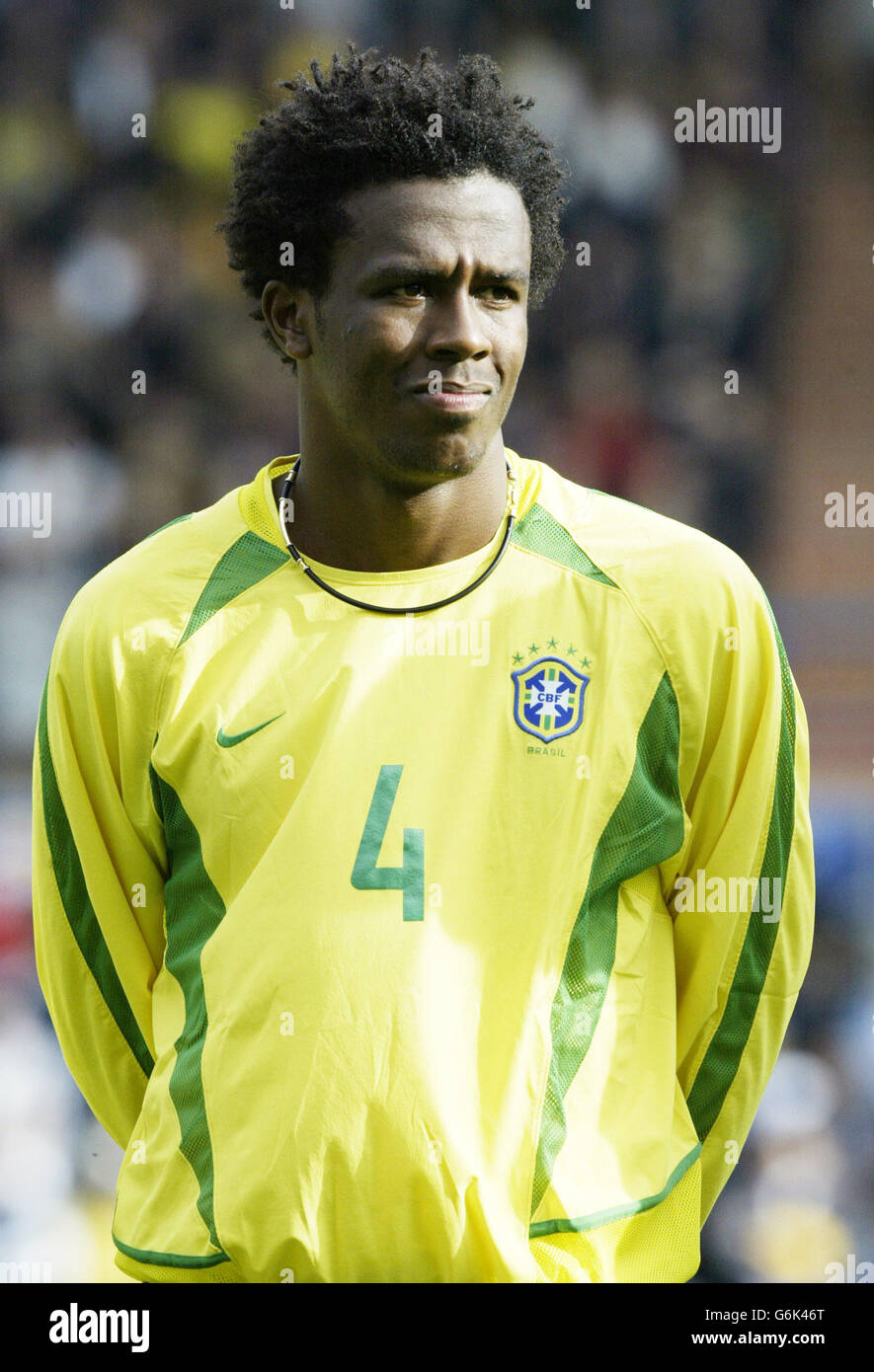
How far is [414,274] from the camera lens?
6.47ft

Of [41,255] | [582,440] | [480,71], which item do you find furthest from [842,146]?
[480,71]

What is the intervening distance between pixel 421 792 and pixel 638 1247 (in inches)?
23.6

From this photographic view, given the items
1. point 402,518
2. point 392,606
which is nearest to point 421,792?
point 392,606

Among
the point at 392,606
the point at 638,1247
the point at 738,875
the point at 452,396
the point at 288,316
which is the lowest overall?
the point at 638,1247

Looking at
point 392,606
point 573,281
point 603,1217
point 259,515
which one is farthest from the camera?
point 573,281

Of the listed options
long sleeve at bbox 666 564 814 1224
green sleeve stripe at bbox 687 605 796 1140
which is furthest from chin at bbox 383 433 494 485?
green sleeve stripe at bbox 687 605 796 1140

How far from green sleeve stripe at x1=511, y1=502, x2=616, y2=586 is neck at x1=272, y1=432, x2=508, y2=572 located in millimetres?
38

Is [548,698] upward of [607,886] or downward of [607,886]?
upward

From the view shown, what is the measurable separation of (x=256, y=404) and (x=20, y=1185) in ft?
7.58

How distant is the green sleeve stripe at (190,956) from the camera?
1.98 m

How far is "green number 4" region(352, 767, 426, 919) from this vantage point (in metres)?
1.93

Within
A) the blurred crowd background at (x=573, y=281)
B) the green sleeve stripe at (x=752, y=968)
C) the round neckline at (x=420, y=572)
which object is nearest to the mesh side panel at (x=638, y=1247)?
the green sleeve stripe at (x=752, y=968)

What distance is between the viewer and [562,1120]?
1.92 meters

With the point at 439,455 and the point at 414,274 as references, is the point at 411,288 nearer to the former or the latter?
the point at 414,274
